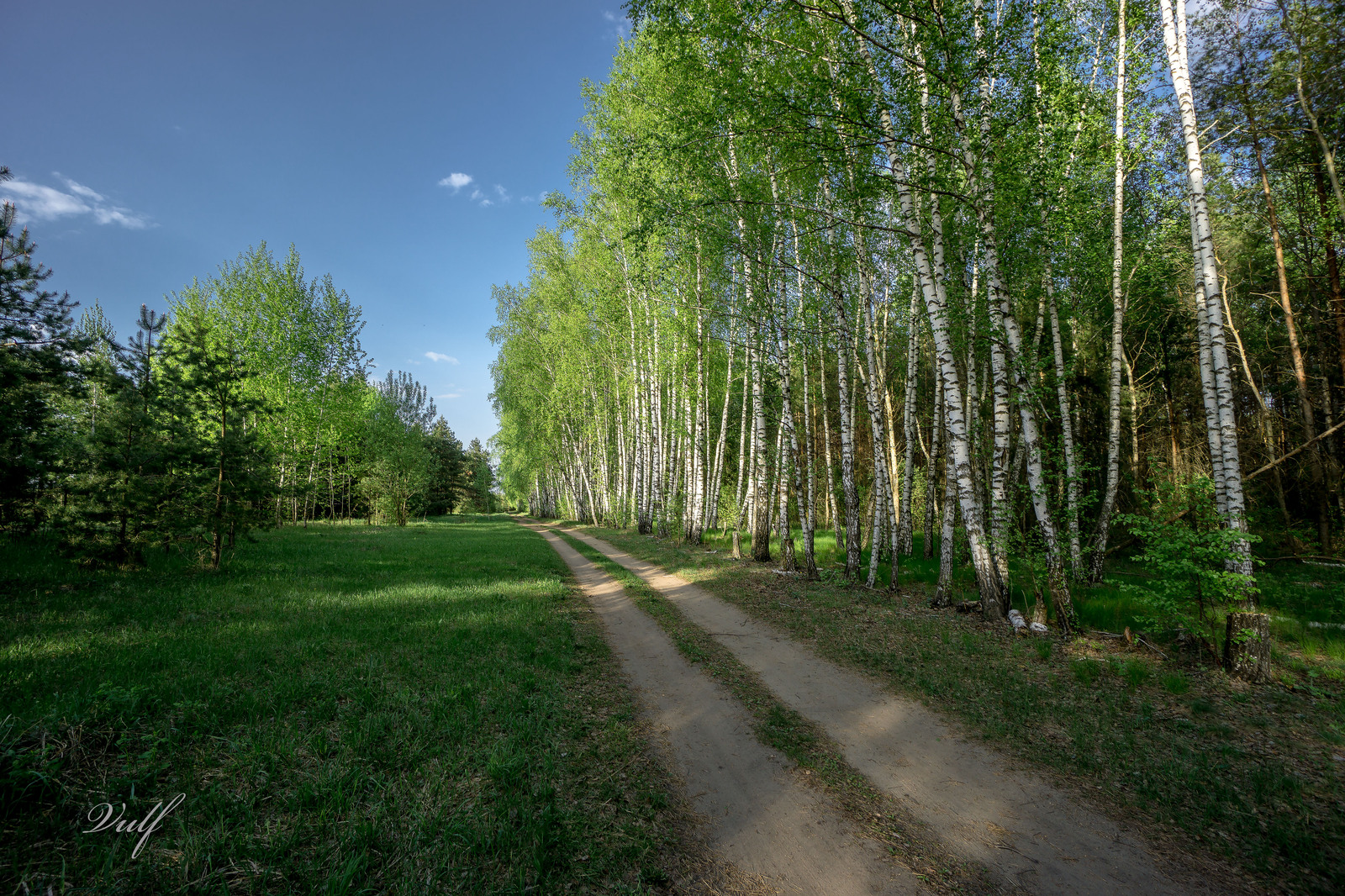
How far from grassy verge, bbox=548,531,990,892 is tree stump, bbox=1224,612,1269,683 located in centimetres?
540

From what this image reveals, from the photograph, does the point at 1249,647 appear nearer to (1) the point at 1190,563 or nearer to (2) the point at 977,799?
(1) the point at 1190,563

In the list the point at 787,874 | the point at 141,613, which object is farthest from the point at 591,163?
the point at 787,874

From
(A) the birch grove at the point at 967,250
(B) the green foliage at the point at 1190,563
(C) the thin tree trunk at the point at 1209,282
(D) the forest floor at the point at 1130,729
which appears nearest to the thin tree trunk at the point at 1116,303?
(A) the birch grove at the point at 967,250

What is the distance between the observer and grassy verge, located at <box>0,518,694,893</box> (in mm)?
2846

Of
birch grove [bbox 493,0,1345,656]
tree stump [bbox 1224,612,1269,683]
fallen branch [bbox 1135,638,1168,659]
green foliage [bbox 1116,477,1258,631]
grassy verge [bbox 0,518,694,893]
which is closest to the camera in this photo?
grassy verge [bbox 0,518,694,893]

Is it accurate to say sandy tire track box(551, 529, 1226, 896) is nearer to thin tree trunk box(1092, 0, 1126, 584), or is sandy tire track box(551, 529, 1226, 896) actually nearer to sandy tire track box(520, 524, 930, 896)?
sandy tire track box(520, 524, 930, 896)

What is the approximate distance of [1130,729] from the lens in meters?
4.73

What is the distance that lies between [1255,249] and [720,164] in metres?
15.2

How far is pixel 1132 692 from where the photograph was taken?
18.3 feet

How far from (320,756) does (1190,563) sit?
951 centimetres

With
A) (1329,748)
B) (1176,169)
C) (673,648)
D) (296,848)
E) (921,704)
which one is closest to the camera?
(296,848)

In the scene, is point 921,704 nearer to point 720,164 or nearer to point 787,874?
point 787,874

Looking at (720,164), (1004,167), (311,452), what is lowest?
(311,452)

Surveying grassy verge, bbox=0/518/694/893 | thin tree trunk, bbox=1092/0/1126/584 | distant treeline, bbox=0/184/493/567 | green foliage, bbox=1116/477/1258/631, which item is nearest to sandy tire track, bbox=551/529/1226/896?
grassy verge, bbox=0/518/694/893
